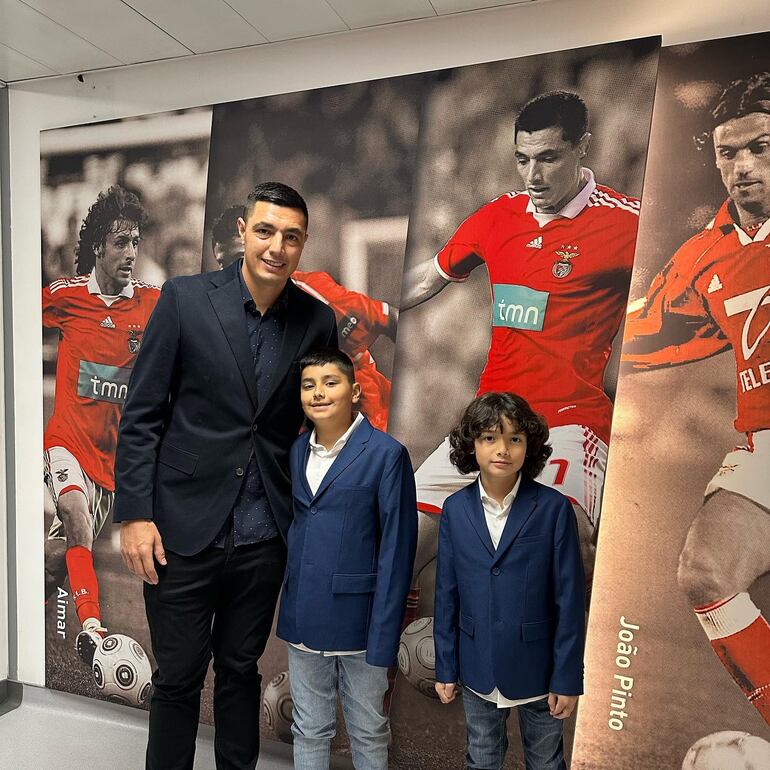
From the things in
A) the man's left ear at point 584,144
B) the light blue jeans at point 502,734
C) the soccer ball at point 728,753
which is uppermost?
the man's left ear at point 584,144

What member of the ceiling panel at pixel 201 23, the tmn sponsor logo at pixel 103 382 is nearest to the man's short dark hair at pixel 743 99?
the ceiling panel at pixel 201 23

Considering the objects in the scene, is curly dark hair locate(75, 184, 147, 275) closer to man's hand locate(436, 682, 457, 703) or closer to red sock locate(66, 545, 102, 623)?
red sock locate(66, 545, 102, 623)

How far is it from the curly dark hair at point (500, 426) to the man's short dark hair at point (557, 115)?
2.69 feet

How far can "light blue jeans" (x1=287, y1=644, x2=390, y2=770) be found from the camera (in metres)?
1.76

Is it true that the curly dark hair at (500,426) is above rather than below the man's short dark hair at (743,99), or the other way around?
below

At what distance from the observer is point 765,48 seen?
1.81 meters

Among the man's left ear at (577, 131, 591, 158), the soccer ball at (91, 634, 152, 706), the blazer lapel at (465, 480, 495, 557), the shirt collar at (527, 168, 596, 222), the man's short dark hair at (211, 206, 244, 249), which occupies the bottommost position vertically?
the soccer ball at (91, 634, 152, 706)

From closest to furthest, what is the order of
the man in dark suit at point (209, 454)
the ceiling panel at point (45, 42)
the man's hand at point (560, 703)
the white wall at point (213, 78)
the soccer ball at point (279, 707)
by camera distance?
the man's hand at point (560, 703) < the man in dark suit at point (209, 454) < the white wall at point (213, 78) < the ceiling panel at point (45, 42) < the soccer ball at point (279, 707)

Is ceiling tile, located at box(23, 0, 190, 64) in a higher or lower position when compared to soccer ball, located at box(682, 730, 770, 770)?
higher

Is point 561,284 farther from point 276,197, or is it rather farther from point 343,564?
point 343,564

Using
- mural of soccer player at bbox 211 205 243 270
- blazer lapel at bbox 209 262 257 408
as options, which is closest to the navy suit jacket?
blazer lapel at bbox 209 262 257 408

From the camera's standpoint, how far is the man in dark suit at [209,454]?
1.69 meters

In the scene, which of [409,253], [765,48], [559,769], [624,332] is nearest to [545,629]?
[559,769]

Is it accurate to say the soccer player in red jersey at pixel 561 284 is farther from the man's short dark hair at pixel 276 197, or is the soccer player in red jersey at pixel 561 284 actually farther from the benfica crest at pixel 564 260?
the man's short dark hair at pixel 276 197
